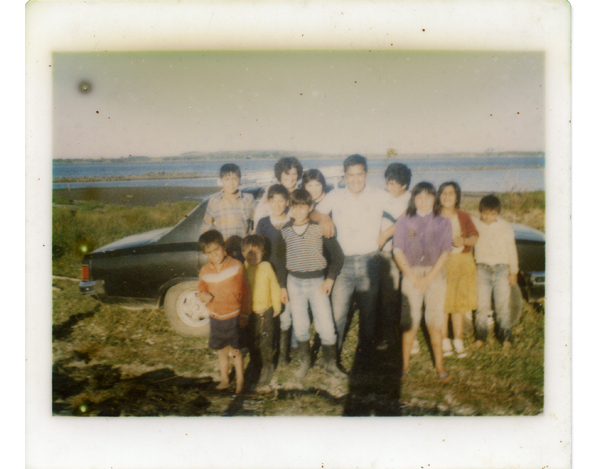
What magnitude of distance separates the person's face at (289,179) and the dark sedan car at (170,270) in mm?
679

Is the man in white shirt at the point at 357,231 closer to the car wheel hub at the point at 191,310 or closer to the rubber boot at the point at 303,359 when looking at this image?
the rubber boot at the point at 303,359

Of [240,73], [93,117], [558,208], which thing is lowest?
[558,208]

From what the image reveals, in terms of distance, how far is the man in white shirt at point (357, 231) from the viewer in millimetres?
2387

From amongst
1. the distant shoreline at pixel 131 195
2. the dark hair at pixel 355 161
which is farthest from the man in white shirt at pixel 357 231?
the distant shoreline at pixel 131 195

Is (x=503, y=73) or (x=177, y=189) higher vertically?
(x=503, y=73)

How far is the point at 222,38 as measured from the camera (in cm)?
239

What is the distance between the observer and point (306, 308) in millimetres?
2404

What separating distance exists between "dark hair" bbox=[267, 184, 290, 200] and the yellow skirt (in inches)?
56.1

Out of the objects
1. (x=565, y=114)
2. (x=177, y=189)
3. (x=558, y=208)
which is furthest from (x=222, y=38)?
(x=558, y=208)

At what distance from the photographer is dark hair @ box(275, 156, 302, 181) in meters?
2.38

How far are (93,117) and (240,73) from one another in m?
1.26

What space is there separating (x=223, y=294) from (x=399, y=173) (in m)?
1.71

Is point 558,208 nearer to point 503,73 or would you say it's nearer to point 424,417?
point 503,73

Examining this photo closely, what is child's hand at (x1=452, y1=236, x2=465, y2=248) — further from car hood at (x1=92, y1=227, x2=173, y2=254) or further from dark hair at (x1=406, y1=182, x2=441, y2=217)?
car hood at (x1=92, y1=227, x2=173, y2=254)
